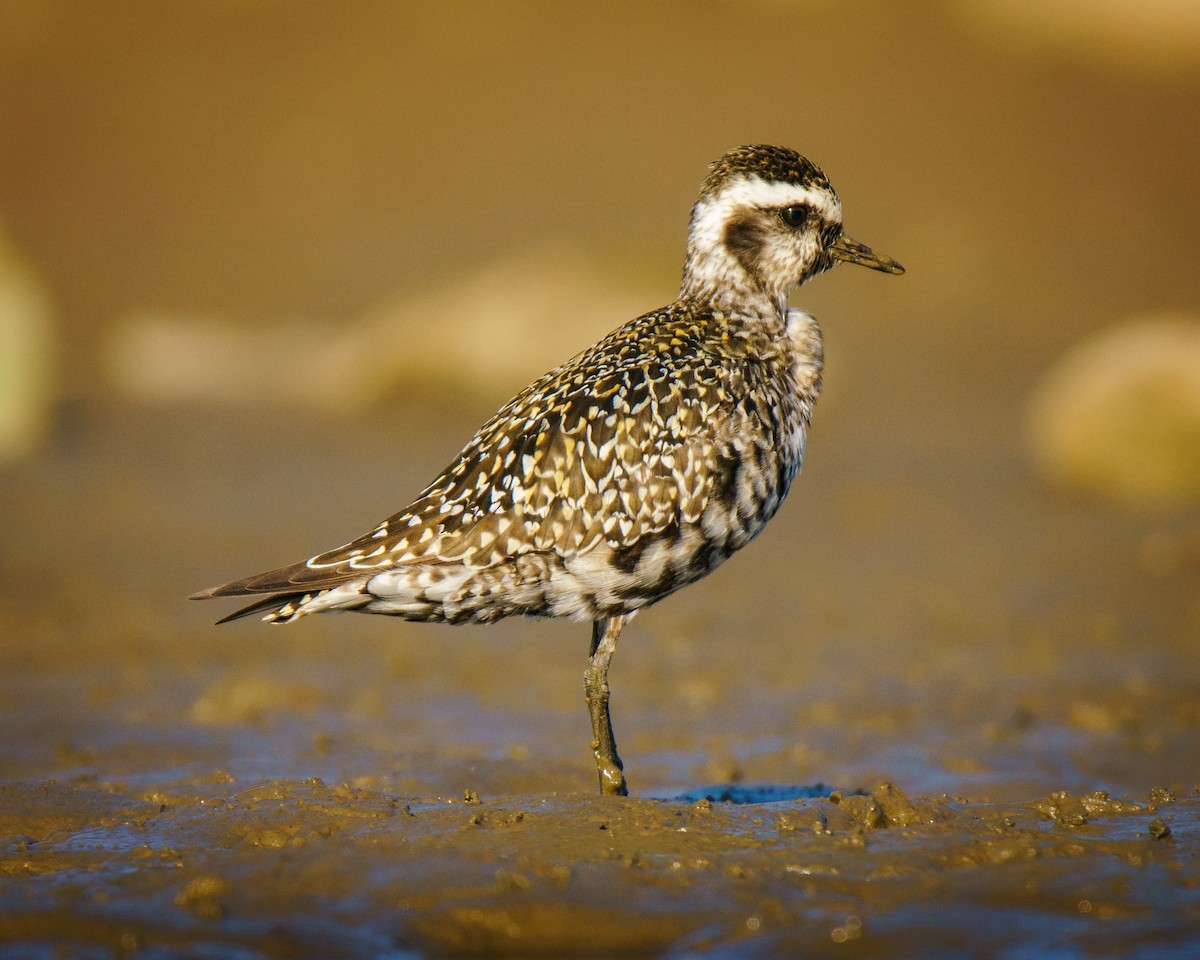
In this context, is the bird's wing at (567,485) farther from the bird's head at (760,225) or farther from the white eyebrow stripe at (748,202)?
the white eyebrow stripe at (748,202)

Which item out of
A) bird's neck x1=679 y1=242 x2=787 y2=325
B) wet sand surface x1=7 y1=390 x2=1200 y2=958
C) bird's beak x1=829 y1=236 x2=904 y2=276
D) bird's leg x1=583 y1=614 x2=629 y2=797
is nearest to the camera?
wet sand surface x1=7 y1=390 x2=1200 y2=958

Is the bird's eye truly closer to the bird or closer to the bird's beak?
the bird's beak

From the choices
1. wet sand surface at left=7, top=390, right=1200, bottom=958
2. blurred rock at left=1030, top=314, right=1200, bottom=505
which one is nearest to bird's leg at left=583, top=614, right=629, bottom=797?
wet sand surface at left=7, top=390, right=1200, bottom=958

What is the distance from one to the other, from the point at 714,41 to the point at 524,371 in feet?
43.5

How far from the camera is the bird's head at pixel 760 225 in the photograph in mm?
8820

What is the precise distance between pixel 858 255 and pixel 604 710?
306 centimetres

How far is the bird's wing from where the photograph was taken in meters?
7.55

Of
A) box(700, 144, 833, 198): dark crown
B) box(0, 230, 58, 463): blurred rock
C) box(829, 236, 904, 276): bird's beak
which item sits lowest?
box(829, 236, 904, 276): bird's beak

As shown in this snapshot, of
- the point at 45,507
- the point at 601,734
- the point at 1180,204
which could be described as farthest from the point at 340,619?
the point at 1180,204

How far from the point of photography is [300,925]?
6094 millimetres

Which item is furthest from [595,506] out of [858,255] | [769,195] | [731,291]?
[858,255]

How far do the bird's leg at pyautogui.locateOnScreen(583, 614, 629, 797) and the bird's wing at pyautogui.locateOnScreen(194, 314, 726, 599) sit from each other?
69cm

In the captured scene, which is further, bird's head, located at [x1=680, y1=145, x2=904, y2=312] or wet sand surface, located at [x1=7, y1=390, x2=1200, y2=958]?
bird's head, located at [x1=680, y1=145, x2=904, y2=312]

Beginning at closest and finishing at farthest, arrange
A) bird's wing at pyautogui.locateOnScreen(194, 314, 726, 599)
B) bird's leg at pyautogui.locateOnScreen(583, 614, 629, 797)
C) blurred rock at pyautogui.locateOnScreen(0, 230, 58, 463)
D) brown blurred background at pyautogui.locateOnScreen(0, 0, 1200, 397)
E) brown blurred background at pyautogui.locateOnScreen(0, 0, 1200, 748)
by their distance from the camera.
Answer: bird's wing at pyautogui.locateOnScreen(194, 314, 726, 599) < bird's leg at pyautogui.locateOnScreen(583, 614, 629, 797) < brown blurred background at pyautogui.locateOnScreen(0, 0, 1200, 748) < blurred rock at pyautogui.locateOnScreen(0, 230, 58, 463) < brown blurred background at pyautogui.locateOnScreen(0, 0, 1200, 397)
